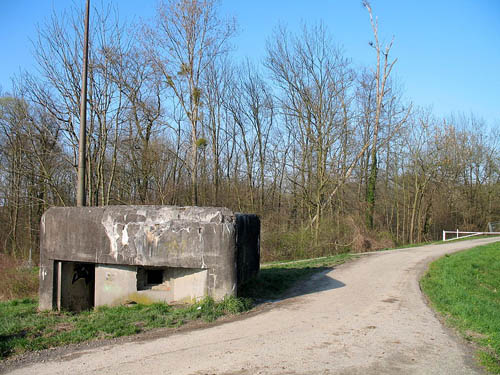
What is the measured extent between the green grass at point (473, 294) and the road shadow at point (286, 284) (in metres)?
2.30

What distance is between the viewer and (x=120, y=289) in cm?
801

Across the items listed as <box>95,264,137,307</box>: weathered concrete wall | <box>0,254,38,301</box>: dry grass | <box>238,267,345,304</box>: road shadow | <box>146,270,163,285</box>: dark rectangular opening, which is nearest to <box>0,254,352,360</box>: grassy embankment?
<box>238,267,345,304</box>: road shadow

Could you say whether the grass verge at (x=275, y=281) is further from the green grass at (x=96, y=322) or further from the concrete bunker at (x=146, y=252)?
the green grass at (x=96, y=322)

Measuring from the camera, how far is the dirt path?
15.3 feet

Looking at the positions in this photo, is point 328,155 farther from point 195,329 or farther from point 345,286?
point 195,329

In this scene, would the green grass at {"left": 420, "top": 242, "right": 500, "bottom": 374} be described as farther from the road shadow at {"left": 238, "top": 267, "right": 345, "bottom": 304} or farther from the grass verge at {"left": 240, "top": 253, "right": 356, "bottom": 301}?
the grass verge at {"left": 240, "top": 253, "right": 356, "bottom": 301}

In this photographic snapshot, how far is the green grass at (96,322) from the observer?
570 cm

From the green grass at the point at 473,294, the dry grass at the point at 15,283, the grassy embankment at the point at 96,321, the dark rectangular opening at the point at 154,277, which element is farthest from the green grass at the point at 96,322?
the dry grass at the point at 15,283

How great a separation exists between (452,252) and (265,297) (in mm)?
10649

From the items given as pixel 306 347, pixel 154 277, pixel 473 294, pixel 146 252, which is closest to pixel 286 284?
pixel 154 277

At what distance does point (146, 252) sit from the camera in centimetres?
771

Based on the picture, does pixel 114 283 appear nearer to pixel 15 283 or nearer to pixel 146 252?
pixel 146 252

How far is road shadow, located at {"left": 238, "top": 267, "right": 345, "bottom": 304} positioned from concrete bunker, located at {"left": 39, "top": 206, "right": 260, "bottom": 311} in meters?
0.56

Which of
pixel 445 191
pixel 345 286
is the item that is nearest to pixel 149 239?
pixel 345 286
